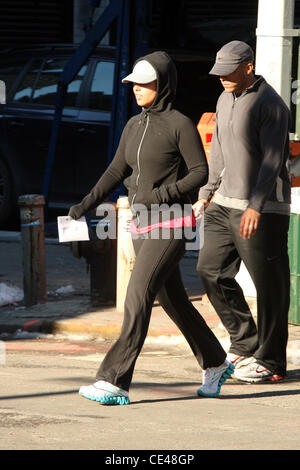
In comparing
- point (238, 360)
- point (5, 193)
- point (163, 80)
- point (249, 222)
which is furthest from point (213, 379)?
point (5, 193)

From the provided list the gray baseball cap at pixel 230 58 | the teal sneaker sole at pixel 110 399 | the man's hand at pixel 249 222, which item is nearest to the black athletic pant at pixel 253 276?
the man's hand at pixel 249 222

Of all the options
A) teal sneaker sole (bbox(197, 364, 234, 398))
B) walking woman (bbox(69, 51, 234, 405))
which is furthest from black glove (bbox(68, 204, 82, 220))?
teal sneaker sole (bbox(197, 364, 234, 398))

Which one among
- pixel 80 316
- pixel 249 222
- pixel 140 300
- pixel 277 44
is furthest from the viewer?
pixel 80 316

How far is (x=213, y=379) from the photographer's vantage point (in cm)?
620

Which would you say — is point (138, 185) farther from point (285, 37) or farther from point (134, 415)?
point (285, 37)

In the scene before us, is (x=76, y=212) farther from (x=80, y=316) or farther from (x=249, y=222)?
(x=80, y=316)

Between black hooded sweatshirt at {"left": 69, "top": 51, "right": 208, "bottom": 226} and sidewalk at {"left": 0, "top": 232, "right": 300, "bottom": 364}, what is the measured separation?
1899mm

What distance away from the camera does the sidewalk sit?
7.97 meters

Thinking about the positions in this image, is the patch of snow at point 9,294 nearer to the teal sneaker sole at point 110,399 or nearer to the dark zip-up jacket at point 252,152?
the dark zip-up jacket at point 252,152

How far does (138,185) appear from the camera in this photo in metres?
5.97

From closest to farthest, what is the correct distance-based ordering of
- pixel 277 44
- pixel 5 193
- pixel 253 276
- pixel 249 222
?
pixel 249 222, pixel 253 276, pixel 277 44, pixel 5 193

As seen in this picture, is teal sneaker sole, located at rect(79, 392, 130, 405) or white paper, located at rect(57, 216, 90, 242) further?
white paper, located at rect(57, 216, 90, 242)

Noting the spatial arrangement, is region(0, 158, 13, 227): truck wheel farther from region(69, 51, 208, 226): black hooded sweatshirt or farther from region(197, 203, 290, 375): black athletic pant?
region(69, 51, 208, 226): black hooded sweatshirt

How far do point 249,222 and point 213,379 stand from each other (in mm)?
882
